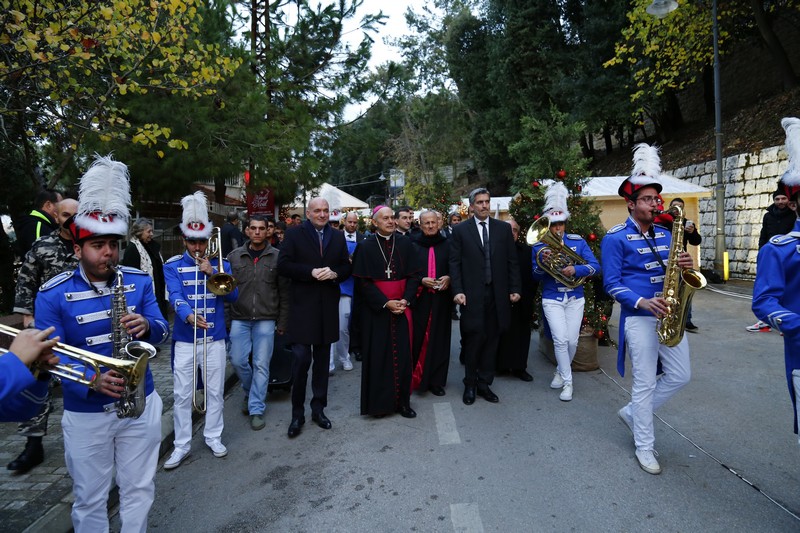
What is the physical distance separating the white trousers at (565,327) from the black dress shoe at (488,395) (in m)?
0.80

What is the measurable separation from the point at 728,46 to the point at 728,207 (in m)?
6.75

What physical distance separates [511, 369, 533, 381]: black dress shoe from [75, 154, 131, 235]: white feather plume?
4948 millimetres

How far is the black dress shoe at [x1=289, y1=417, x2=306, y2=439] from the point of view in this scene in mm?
4762

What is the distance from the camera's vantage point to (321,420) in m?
4.95

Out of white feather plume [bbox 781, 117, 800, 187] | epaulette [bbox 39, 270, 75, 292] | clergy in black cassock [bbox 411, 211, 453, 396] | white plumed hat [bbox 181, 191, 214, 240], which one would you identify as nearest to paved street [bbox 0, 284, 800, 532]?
clergy in black cassock [bbox 411, 211, 453, 396]

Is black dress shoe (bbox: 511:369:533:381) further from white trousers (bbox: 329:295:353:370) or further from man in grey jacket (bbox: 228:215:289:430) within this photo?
man in grey jacket (bbox: 228:215:289:430)

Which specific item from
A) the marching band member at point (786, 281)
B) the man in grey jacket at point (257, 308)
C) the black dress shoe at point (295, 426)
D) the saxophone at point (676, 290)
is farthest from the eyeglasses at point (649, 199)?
the black dress shoe at point (295, 426)

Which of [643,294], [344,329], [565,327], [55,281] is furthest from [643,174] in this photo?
[344,329]

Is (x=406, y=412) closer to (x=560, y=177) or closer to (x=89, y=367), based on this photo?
(x=89, y=367)

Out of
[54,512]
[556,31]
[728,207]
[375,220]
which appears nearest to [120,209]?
[54,512]

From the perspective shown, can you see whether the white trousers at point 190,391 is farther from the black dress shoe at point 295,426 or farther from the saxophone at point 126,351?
the saxophone at point 126,351

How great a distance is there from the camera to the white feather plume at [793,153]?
2811 mm

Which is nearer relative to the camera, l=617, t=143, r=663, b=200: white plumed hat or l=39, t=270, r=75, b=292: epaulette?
l=39, t=270, r=75, b=292: epaulette

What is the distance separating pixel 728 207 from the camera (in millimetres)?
14492
